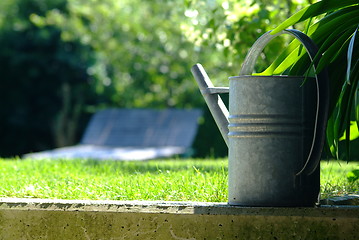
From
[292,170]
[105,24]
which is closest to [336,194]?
[292,170]

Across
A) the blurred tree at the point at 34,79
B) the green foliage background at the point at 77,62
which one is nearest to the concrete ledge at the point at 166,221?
the green foliage background at the point at 77,62

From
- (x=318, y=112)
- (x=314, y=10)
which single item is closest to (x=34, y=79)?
(x=314, y=10)

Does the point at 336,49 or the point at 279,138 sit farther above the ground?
the point at 336,49

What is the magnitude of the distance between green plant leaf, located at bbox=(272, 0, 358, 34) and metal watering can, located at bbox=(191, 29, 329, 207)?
162 mm

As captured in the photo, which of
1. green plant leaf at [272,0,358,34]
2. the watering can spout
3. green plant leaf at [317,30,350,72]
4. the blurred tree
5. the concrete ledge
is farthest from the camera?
the blurred tree

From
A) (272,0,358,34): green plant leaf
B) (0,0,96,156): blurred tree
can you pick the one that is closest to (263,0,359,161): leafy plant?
(272,0,358,34): green plant leaf

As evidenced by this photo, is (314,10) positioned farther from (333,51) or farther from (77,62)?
(77,62)

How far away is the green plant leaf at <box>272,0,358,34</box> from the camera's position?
3.02 m

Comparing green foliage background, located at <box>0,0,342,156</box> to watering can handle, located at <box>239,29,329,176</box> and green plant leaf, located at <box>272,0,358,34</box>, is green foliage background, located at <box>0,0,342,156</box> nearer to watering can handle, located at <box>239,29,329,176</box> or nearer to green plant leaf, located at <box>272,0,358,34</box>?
green plant leaf, located at <box>272,0,358,34</box>

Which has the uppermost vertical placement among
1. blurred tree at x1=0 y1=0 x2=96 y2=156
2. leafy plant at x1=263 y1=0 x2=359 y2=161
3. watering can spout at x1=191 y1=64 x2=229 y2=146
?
leafy plant at x1=263 y1=0 x2=359 y2=161

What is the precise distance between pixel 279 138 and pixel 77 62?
47.0ft

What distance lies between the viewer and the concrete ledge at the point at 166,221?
2.78 m

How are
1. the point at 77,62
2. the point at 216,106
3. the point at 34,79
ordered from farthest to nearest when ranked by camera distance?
the point at 77,62, the point at 34,79, the point at 216,106

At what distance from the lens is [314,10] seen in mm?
3127
